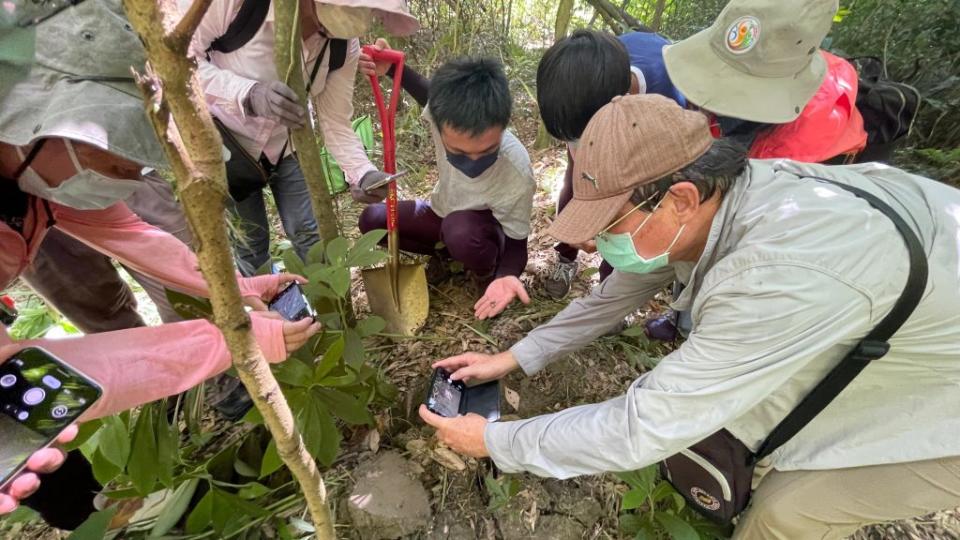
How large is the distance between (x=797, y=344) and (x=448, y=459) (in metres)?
1.21

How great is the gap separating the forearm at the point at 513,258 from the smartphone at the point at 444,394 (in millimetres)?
764

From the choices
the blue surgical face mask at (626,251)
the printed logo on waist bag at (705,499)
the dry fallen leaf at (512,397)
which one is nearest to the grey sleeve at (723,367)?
the blue surgical face mask at (626,251)

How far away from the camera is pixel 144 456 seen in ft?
4.50

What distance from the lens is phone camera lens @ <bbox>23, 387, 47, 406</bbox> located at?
104 cm

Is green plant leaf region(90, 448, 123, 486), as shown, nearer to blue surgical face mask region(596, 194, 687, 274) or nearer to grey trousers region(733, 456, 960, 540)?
blue surgical face mask region(596, 194, 687, 274)

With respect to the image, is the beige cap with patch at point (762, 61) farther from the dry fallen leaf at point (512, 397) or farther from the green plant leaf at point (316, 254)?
the green plant leaf at point (316, 254)

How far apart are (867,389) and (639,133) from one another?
0.88 meters

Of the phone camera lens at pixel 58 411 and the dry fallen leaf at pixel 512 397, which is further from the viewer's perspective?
the dry fallen leaf at pixel 512 397

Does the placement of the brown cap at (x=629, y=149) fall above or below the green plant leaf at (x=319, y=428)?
above

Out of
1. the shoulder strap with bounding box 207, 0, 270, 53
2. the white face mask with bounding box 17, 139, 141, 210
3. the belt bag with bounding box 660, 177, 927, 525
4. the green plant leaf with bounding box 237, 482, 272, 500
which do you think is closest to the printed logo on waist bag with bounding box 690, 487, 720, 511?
the belt bag with bounding box 660, 177, 927, 525

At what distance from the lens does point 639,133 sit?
1.16m

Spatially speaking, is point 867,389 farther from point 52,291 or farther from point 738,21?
point 52,291

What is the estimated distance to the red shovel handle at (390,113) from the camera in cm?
207

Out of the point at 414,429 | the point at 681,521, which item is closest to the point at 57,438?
the point at 414,429
